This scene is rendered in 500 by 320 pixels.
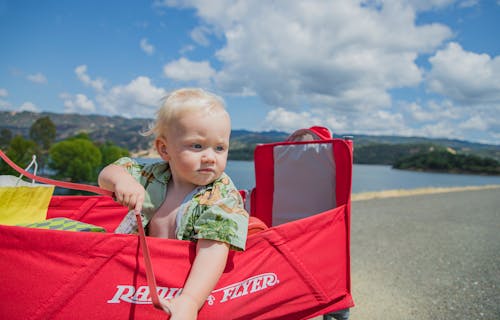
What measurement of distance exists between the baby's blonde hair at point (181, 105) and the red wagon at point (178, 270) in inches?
22.7

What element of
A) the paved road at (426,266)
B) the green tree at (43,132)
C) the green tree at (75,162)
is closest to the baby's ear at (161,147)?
the paved road at (426,266)

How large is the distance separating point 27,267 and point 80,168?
2726 cm

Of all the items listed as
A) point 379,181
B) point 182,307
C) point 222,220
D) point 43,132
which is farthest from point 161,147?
point 379,181

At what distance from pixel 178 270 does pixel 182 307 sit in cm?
15

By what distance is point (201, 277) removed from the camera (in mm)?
1288

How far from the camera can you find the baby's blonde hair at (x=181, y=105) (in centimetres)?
155

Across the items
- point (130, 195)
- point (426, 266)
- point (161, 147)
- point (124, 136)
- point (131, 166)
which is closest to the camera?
point (130, 195)

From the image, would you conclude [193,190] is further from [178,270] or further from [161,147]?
[178,270]

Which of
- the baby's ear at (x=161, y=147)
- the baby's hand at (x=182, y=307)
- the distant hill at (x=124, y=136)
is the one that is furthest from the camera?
the distant hill at (x=124, y=136)

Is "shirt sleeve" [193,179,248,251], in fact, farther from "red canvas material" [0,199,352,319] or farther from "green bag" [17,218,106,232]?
"green bag" [17,218,106,232]

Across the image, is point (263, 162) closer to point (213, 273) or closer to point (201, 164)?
point (201, 164)

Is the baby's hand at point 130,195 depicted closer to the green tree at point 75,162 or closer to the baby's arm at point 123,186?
the baby's arm at point 123,186

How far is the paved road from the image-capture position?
320 centimetres

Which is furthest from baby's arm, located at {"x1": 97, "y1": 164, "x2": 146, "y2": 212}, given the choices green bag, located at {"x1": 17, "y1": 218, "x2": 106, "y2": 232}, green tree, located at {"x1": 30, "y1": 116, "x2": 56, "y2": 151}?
green tree, located at {"x1": 30, "y1": 116, "x2": 56, "y2": 151}
